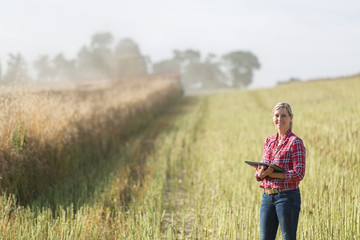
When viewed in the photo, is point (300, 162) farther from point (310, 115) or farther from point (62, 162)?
point (310, 115)

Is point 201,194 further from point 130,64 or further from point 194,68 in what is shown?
point 194,68

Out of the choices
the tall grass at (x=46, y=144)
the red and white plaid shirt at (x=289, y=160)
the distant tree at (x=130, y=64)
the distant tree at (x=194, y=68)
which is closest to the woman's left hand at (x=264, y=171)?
the red and white plaid shirt at (x=289, y=160)

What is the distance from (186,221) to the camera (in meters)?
4.36

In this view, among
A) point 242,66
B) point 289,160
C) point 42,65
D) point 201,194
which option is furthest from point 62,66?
point 289,160

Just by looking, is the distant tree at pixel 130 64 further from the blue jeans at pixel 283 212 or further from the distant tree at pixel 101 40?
the blue jeans at pixel 283 212

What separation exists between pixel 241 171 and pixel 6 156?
3746 mm

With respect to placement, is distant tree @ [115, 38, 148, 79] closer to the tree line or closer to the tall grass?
the tree line

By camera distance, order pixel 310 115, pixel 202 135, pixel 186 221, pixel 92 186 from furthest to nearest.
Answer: pixel 310 115
pixel 202 135
pixel 92 186
pixel 186 221

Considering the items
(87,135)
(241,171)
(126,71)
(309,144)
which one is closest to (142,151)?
(87,135)

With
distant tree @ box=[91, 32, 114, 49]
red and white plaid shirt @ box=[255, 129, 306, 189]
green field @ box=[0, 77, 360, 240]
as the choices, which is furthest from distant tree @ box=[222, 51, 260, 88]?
red and white plaid shirt @ box=[255, 129, 306, 189]

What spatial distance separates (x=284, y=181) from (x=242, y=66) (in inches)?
2803

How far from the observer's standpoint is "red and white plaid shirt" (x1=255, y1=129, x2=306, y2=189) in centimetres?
246

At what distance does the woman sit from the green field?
33.2 inches

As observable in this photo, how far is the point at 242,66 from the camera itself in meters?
71.4
